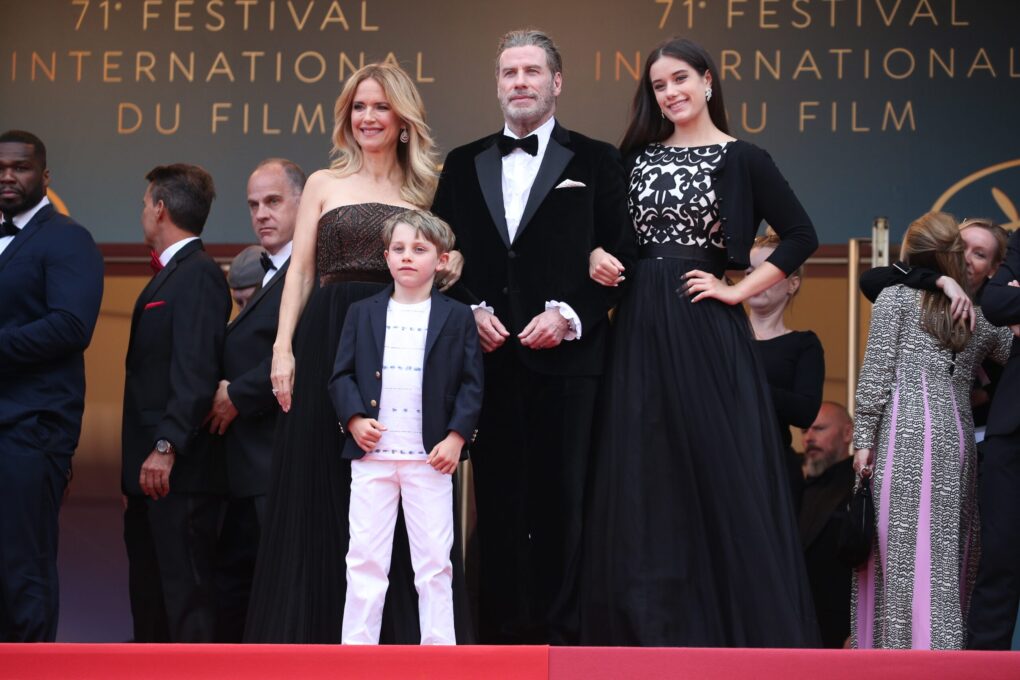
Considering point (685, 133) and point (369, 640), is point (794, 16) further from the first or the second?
point (369, 640)

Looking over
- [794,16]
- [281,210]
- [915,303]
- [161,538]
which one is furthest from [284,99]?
[915,303]

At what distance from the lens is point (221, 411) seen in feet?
18.0

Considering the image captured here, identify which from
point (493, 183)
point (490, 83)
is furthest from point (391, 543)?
point (490, 83)

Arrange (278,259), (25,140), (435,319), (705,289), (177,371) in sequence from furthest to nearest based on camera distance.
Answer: (278,259) → (177,371) → (25,140) → (705,289) → (435,319)

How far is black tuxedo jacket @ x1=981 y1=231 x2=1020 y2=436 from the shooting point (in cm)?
524

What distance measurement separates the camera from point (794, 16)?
7.55 meters

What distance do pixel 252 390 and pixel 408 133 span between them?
102 centimetres

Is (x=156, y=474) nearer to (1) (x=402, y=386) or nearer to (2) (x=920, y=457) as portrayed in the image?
(1) (x=402, y=386)

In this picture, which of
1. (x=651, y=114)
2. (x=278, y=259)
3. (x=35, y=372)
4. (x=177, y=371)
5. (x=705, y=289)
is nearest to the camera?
(x=705, y=289)

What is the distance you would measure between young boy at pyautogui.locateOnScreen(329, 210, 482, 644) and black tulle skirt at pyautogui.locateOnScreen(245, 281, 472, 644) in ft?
0.71

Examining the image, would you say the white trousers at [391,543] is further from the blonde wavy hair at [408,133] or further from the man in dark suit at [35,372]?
the man in dark suit at [35,372]

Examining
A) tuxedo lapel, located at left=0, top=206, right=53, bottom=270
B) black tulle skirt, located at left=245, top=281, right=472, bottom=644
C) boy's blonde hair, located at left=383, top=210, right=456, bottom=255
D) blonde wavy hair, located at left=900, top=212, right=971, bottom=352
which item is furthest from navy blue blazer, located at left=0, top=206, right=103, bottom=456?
blonde wavy hair, located at left=900, top=212, right=971, bottom=352

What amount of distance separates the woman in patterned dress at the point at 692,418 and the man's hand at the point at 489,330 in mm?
324

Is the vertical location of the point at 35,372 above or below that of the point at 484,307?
below
